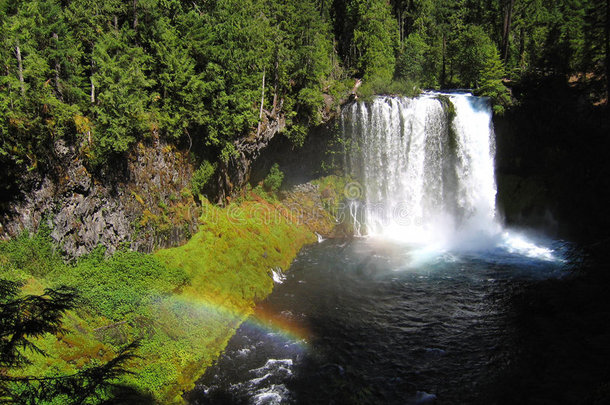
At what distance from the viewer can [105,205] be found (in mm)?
16766

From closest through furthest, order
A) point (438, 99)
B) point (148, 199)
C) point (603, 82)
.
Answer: point (148, 199)
point (603, 82)
point (438, 99)

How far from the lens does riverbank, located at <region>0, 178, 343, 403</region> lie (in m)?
11.9

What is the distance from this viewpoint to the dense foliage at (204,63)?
1550cm

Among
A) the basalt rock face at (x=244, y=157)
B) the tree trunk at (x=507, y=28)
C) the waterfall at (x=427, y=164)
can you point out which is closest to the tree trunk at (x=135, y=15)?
the basalt rock face at (x=244, y=157)

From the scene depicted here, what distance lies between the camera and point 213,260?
1964 centimetres

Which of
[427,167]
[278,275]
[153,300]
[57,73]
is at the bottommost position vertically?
[278,275]

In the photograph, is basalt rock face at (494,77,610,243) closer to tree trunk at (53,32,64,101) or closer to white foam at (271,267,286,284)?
white foam at (271,267,286,284)

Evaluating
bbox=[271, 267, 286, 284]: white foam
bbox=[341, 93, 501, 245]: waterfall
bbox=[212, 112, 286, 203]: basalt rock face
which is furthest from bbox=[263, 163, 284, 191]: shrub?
bbox=[271, 267, 286, 284]: white foam

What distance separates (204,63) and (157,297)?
51.5 ft

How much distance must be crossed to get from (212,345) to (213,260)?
5750 millimetres

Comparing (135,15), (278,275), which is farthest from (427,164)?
(135,15)

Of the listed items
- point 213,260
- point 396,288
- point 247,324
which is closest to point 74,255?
point 213,260

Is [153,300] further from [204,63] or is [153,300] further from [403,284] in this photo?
[204,63]

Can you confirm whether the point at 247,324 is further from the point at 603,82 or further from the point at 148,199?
the point at 603,82
